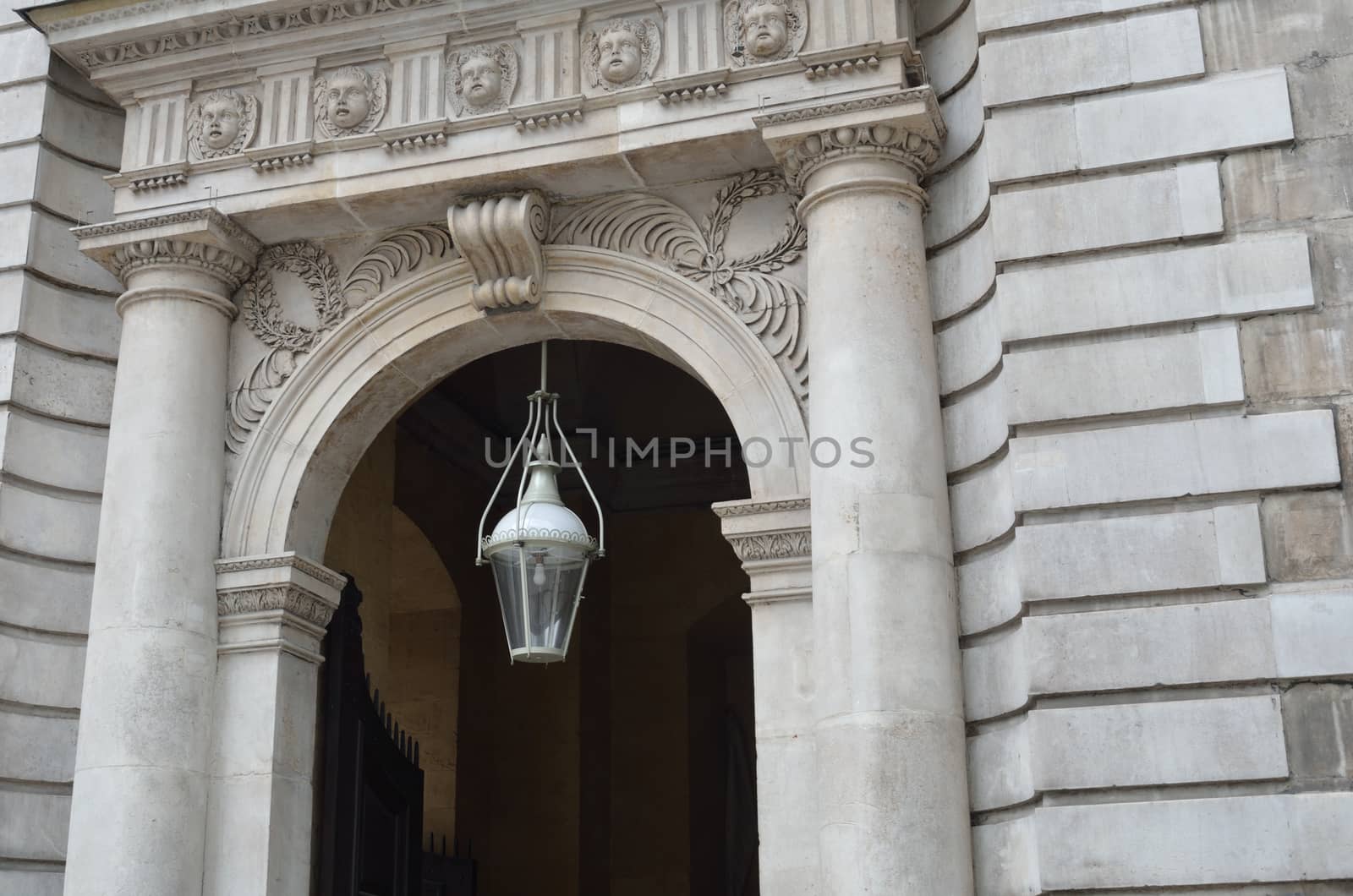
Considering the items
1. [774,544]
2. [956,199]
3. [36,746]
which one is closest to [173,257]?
[36,746]

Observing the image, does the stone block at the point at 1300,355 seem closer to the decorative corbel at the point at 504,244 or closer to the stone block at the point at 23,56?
the decorative corbel at the point at 504,244

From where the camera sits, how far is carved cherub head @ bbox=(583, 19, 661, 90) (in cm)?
991

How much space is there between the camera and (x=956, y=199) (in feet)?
30.7

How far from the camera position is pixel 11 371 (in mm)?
10531

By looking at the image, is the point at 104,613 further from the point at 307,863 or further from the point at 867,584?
the point at 867,584

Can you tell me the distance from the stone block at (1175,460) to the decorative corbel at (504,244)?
10.7ft

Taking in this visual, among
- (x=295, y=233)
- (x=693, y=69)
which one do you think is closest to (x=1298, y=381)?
(x=693, y=69)

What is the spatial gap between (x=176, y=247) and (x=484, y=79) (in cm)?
217

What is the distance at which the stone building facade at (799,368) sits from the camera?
7898 millimetres

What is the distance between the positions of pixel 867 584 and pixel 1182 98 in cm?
294

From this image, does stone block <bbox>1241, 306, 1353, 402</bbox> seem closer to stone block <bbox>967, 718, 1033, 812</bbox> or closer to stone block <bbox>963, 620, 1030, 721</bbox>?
stone block <bbox>963, 620, 1030, 721</bbox>

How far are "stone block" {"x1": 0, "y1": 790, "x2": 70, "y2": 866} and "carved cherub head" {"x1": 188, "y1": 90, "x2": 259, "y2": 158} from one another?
13.2 ft

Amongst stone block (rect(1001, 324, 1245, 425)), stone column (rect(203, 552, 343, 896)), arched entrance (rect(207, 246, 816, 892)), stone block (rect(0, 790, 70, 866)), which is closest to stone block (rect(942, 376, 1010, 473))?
stone block (rect(1001, 324, 1245, 425))

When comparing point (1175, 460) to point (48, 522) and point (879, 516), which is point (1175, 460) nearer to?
point (879, 516)
